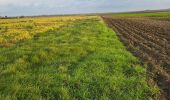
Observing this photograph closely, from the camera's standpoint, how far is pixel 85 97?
23.9ft

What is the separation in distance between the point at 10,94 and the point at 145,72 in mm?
4771

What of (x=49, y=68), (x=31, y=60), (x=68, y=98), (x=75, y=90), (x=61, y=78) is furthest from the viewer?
(x=31, y=60)

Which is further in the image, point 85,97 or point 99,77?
point 99,77

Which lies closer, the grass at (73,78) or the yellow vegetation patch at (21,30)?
the grass at (73,78)

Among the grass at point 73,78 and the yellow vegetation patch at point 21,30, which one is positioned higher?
the grass at point 73,78

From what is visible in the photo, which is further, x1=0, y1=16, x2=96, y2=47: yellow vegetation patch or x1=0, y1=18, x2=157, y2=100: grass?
x1=0, y1=16, x2=96, y2=47: yellow vegetation patch

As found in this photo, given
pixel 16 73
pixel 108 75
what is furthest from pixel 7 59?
pixel 108 75

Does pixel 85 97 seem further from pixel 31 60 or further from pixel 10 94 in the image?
pixel 31 60

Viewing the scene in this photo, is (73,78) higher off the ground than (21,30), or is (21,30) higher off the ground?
(73,78)

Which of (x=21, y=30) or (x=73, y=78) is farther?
(x=21, y=30)

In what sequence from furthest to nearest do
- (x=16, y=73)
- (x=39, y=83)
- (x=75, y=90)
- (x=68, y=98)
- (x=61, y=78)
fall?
(x=16, y=73)
(x=61, y=78)
(x=39, y=83)
(x=75, y=90)
(x=68, y=98)

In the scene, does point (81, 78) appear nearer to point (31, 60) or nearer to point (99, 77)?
point (99, 77)

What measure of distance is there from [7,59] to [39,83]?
178 inches

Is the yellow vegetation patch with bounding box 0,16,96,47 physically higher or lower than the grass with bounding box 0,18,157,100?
lower
